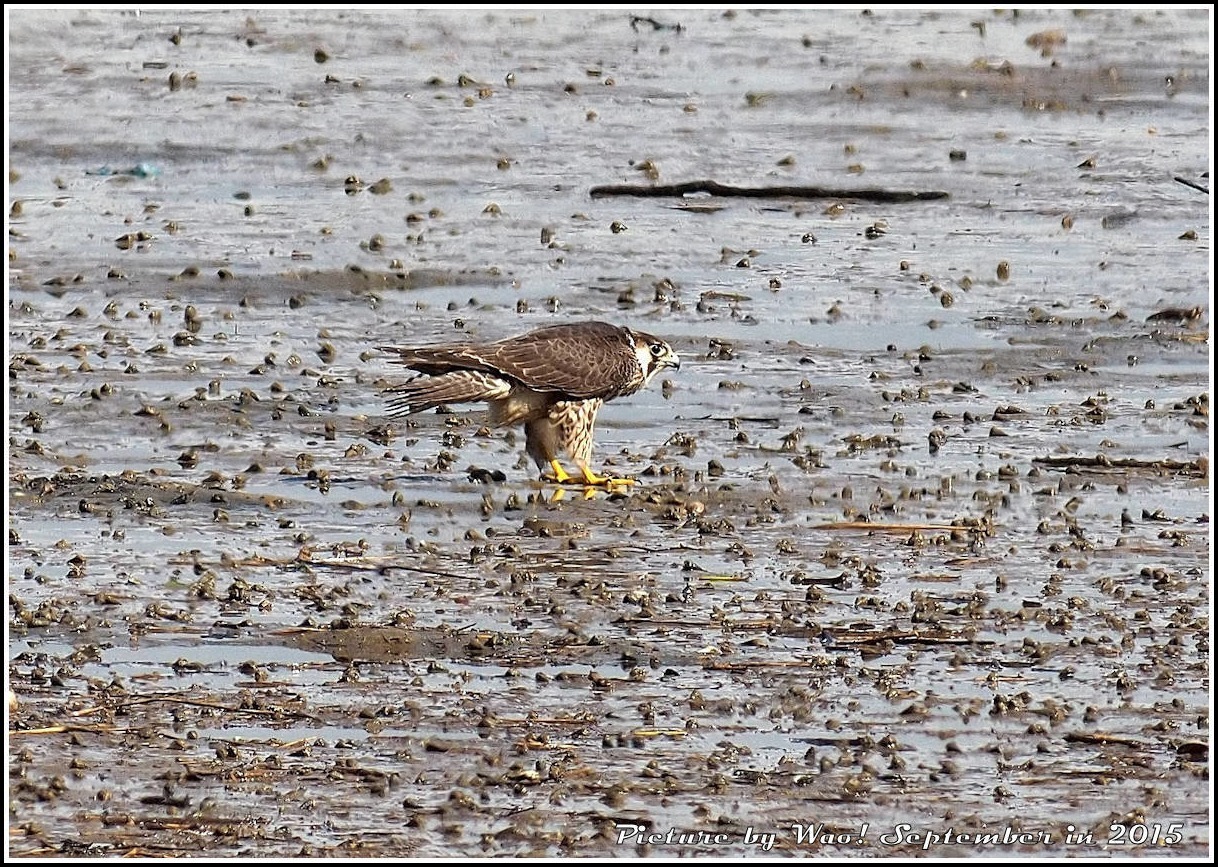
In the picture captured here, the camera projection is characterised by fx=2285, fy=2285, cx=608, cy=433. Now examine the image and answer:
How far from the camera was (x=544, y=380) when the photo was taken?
941cm

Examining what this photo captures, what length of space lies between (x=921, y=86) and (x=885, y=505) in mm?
9450

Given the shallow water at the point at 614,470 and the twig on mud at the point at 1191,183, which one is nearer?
the shallow water at the point at 614,470

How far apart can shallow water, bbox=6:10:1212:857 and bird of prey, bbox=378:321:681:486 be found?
0.82 feet

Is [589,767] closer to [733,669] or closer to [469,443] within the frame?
[733,669]

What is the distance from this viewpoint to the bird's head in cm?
989

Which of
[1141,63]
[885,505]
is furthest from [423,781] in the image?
[1141,63]

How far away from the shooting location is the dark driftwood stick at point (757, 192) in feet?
47.0

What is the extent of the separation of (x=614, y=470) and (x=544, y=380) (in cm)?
48

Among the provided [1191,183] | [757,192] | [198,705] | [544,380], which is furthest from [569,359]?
[1191,183]

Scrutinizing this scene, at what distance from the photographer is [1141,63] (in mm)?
18641

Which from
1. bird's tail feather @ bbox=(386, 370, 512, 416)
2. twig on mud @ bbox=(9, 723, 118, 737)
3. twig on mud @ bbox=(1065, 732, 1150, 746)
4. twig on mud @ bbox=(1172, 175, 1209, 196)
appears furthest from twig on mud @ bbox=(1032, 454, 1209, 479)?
twig on mud @ bbox=(1172, 175, 1209, 196)

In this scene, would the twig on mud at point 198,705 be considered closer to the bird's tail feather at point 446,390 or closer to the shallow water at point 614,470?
the shallow water at point 614,470

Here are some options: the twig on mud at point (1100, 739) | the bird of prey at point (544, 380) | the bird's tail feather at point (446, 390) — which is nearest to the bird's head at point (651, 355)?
the bird of prey at point (544, 380)

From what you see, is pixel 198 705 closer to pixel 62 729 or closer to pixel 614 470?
pixel 62 729
